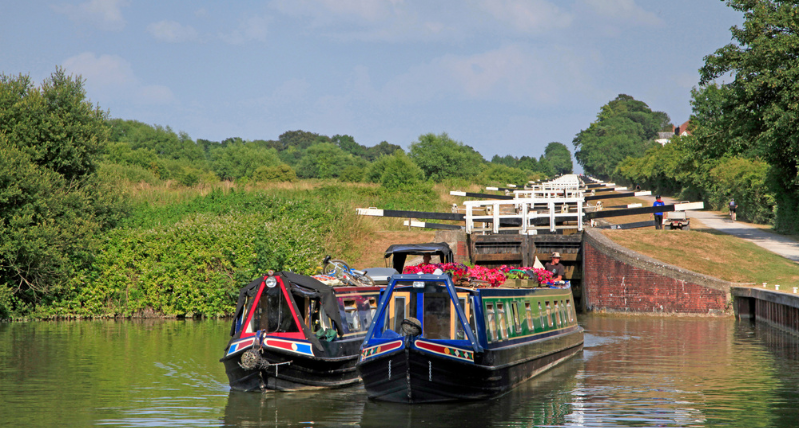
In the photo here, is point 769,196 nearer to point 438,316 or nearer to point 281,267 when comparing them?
point 281,267

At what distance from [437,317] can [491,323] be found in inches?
54.9

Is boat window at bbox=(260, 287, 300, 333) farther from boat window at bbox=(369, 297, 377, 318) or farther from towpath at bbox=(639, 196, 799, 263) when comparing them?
towpath at bbox=(639, 196, 799, 263)

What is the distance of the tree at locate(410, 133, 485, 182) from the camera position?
83750 mm

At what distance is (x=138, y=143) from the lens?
9806cm

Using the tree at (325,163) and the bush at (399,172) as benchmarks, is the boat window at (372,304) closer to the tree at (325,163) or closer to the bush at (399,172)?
the bush at (399,172)

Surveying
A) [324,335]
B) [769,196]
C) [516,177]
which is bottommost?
[324,335]

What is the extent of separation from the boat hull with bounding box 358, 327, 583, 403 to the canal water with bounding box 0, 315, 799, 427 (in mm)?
200

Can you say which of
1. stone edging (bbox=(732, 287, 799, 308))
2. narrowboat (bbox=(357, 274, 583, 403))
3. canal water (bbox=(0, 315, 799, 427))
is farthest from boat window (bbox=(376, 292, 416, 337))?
stone edging (bbox=(732, 287, 799, 308))

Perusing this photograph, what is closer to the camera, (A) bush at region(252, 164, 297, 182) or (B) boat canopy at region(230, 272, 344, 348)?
(B) boat canopy at region(230, 272, 344, 348)

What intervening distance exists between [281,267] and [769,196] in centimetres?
2661

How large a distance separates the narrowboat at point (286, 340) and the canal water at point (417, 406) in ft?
0.98

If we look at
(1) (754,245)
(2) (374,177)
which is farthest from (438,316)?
(2) (374,177)

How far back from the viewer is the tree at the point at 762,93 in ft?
90.4

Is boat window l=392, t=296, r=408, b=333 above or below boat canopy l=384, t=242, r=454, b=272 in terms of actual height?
below
